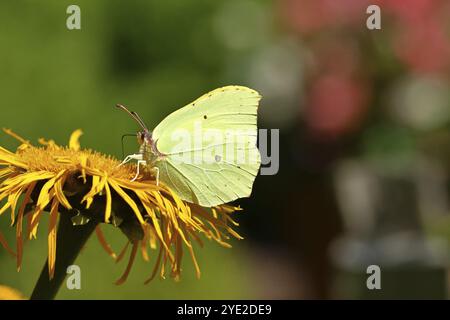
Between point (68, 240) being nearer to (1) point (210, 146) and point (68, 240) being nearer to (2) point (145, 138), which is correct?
(2) point (145, 138)

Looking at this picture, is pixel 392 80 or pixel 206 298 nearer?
pixel 206 298

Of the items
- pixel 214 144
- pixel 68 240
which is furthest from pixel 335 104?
pixel 68 240

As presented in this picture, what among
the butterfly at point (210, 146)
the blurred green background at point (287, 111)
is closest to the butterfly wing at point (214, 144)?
the butterfly at point (210, 146)

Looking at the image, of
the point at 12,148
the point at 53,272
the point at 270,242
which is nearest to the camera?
the point at 53,272

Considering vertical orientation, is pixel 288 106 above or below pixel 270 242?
above

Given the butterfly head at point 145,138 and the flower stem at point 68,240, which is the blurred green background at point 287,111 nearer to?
the butterfly head at point 145,138

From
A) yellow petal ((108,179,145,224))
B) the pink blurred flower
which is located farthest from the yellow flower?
the pink blurred flower

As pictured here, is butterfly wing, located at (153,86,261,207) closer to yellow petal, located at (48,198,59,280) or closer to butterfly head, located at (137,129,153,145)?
butterfly head, located at (137,129,153,145)

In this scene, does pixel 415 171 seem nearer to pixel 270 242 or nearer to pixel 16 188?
pixel 270 242

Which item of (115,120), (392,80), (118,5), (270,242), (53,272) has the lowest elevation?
(53,272)

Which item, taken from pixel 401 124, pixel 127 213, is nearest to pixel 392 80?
pixel 401 124
